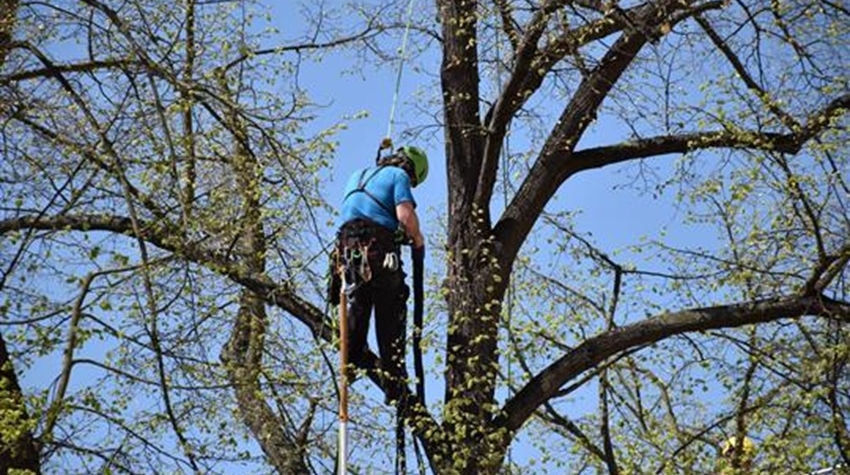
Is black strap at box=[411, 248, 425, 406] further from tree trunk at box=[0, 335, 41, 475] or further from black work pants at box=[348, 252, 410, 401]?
tree trunk at box=[0, 335, 41, 475]

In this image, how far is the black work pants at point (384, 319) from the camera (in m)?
8.10

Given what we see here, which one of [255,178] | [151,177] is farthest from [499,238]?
[151,177]

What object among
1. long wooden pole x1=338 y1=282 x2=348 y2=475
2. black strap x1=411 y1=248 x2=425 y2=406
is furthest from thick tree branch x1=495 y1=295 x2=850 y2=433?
long wooden pole x1=338 y1=282 x2=348 y2=475

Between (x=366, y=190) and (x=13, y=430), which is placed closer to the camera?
(x=13, y=430)

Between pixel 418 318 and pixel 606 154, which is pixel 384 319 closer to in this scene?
pixel 418 318

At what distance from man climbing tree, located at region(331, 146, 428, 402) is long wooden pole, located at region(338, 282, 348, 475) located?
0.15 metres

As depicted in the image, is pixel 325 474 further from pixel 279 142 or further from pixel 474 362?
pixel 279 142

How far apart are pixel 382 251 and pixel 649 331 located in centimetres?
172

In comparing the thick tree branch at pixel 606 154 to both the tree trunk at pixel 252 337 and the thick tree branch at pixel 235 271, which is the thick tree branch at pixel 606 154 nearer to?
the thick tree branch at pixel 235 271

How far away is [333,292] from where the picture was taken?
829 cm

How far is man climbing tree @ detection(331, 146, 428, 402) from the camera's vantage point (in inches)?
315

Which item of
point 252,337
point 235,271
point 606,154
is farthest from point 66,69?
point 606,154

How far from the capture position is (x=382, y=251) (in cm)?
804

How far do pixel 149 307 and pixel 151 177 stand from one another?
1.08 metres
